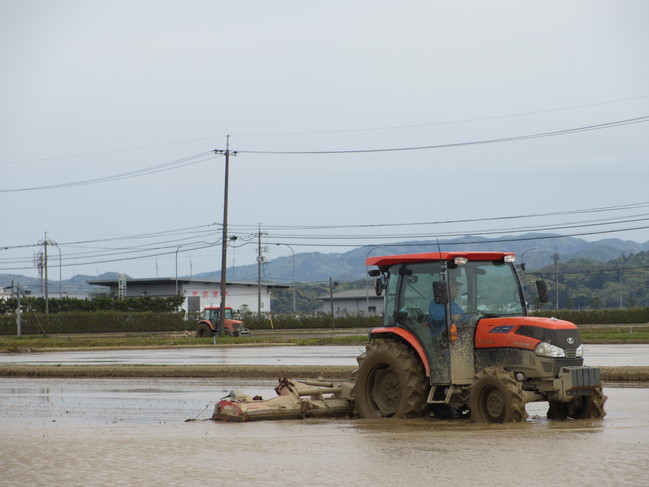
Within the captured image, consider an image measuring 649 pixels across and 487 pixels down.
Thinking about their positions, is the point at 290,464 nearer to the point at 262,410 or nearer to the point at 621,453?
the point at 621,453

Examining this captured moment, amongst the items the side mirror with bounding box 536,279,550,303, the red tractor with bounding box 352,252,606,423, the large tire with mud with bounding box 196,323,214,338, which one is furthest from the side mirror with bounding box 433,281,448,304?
the large tire with mud with bounding box 196,323,214,338

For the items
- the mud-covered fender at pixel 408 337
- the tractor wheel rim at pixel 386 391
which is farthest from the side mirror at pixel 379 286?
the tractor wheel rim at pixel 386 391

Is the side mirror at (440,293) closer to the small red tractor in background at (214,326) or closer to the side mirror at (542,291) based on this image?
the side mirror at (542,291)

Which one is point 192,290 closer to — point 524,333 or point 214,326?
point 214,326

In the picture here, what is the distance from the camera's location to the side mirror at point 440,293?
11859mm

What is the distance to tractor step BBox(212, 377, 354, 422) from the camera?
1285 cm

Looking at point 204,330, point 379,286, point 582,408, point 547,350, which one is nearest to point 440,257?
point 379,286

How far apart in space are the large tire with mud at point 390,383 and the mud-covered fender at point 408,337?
0.11m

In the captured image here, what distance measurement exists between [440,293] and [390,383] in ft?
6.68

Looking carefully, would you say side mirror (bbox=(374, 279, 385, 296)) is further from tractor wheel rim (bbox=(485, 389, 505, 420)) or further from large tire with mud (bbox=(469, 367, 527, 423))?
tractor wheel rim (bbox=(485, 389, 505, 420))

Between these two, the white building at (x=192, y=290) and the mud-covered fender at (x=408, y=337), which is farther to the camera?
the white building at (x=192, y=290)

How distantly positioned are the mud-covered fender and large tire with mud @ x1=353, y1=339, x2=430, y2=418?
11cm

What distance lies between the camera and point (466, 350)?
12422 millimetres

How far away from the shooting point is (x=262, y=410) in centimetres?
1291
